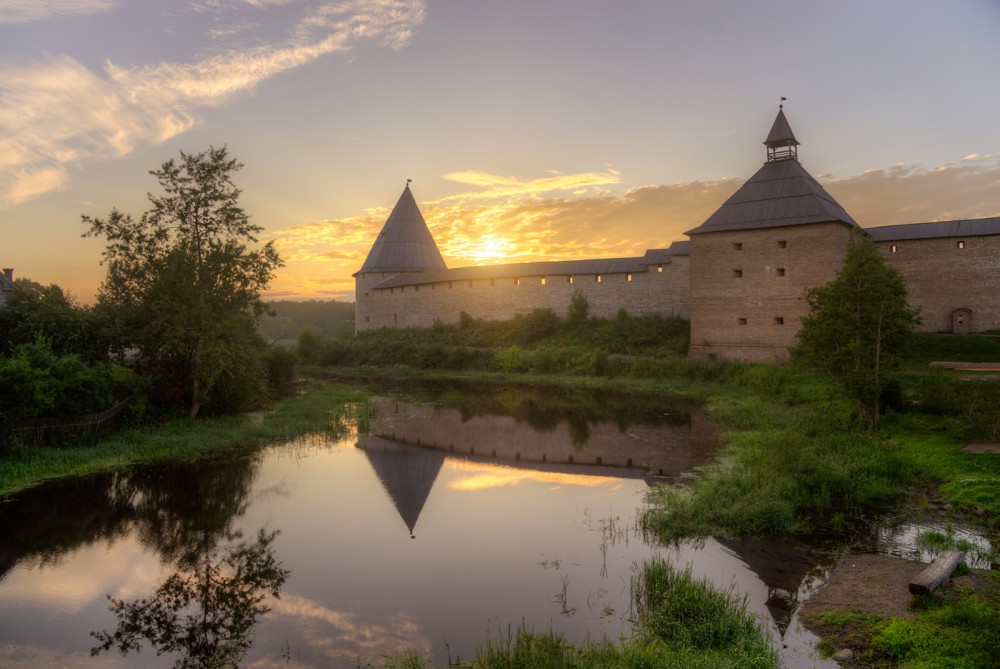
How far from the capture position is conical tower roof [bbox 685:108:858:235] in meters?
17.8

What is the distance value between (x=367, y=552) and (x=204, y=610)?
167 cm

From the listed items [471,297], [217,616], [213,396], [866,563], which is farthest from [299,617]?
[471,297]

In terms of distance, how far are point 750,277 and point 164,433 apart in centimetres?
1584

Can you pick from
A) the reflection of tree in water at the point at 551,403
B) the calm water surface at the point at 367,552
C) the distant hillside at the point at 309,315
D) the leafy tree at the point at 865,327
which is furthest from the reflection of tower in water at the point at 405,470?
the distant hillside at the point at 309,315

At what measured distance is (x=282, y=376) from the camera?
1758 centimetres

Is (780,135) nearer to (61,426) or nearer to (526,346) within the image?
(526,346)

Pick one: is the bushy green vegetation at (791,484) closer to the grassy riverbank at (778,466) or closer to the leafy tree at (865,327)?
the grassy riverbank at (778,466)

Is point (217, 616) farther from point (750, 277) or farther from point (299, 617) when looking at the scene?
point (750, 277)

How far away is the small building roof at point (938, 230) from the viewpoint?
713 inches

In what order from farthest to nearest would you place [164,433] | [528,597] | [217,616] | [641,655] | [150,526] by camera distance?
[164,433], [150,526], [528,597], [217,616], [641,655]

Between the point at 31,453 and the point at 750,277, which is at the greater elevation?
the point at 750,277

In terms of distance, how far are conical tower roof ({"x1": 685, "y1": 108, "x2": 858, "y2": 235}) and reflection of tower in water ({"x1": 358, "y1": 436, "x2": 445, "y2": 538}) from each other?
12313 mm

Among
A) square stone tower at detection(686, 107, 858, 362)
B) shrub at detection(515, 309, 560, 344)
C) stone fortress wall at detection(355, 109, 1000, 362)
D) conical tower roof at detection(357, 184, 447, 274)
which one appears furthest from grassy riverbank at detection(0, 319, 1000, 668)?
conical tower roof at detection(357, 184, 447, 274)

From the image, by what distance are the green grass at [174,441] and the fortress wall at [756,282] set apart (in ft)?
36.9
